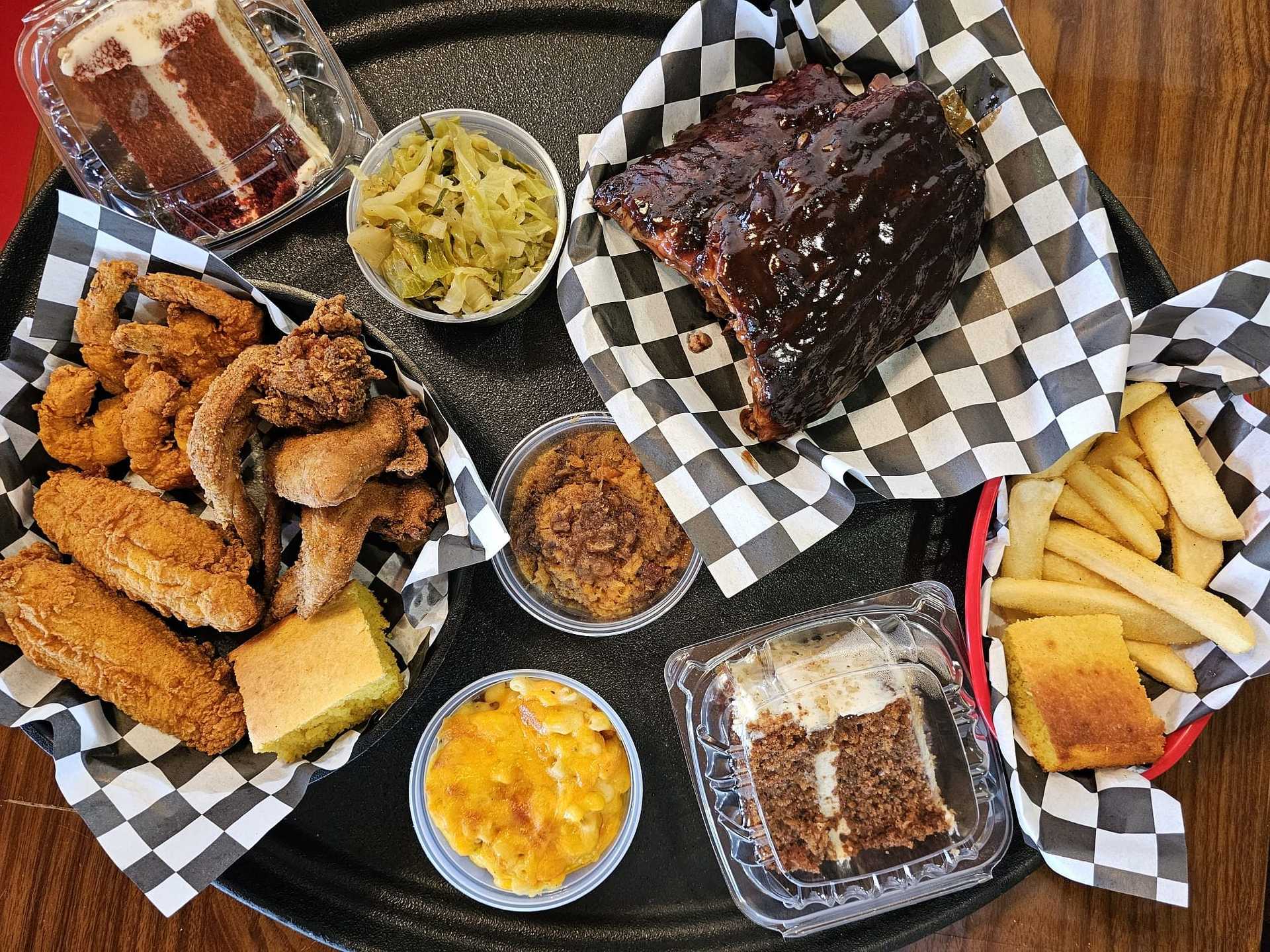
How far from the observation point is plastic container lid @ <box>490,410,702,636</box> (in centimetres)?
229

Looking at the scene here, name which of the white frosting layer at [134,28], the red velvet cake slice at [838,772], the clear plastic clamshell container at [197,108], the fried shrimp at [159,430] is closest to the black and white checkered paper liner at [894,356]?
the red velvet cake slice at [838,772]

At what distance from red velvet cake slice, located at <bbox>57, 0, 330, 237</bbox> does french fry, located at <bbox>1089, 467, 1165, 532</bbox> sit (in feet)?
7.86

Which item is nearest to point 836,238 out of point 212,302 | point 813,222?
point 813,222

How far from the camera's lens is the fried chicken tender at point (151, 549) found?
2020mm

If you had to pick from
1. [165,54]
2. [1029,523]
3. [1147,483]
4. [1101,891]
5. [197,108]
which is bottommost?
[1101,891]

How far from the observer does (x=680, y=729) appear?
224 cm

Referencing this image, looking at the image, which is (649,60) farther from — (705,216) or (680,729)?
(680,729)

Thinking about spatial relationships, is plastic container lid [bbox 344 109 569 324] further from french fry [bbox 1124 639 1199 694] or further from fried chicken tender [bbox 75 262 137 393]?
french fry [bbox 1124 639 1199 694]

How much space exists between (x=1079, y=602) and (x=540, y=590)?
1.47m

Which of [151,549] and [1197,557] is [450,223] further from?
[1197,557]

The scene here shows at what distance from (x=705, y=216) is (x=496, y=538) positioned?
3.22 feet

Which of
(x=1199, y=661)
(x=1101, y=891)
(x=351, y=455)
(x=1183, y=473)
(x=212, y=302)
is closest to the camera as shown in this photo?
(x=351, y=455)

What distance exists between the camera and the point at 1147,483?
2.26 m

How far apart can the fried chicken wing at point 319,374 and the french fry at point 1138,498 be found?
2.00m
